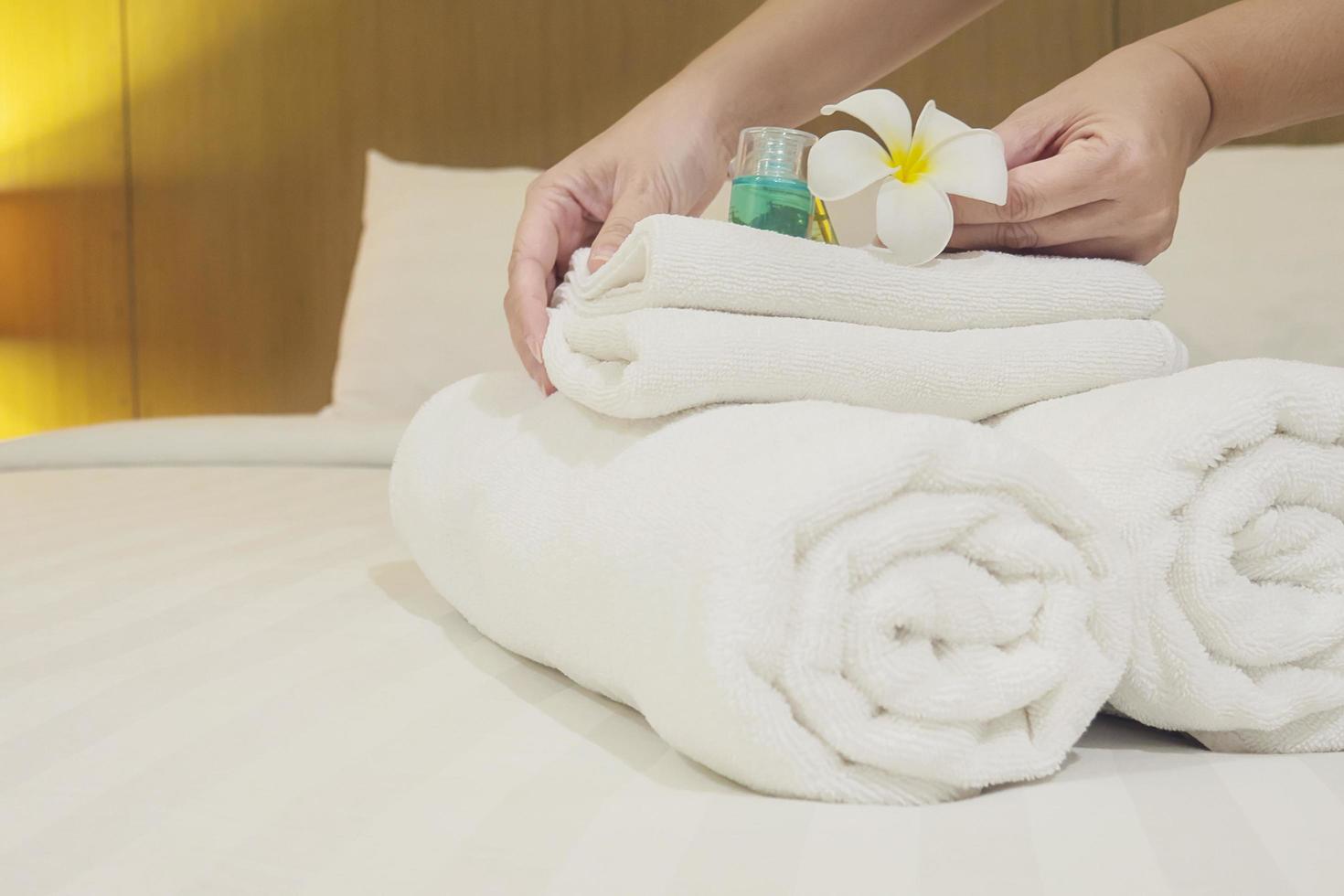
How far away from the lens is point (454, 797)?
1.65ft

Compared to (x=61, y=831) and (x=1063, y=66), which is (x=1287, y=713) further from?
(x=1063, y=66)

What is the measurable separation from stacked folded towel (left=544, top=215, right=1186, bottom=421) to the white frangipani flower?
2 centimetres

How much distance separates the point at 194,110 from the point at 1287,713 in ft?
8.87

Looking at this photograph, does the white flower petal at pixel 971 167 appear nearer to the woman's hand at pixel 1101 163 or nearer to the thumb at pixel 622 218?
the woman's hand at pixel 1101 163

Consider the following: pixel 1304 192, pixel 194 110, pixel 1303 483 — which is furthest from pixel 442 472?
pixel 194 110

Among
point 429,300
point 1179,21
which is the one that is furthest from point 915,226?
point 1179,21

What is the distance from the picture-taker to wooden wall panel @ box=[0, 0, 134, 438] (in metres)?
2.83

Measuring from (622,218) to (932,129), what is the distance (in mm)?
226

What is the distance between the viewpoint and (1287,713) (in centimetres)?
56

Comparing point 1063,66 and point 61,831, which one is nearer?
point 61,831

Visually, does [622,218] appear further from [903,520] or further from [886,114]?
[903,520]

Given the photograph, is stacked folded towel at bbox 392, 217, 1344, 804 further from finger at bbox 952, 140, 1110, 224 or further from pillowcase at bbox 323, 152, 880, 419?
pillowcase at bbox 323, 152, 880, 419

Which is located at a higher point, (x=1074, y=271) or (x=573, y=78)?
(x=573, y=78)

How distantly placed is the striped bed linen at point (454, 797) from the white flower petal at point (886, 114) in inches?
13.2
